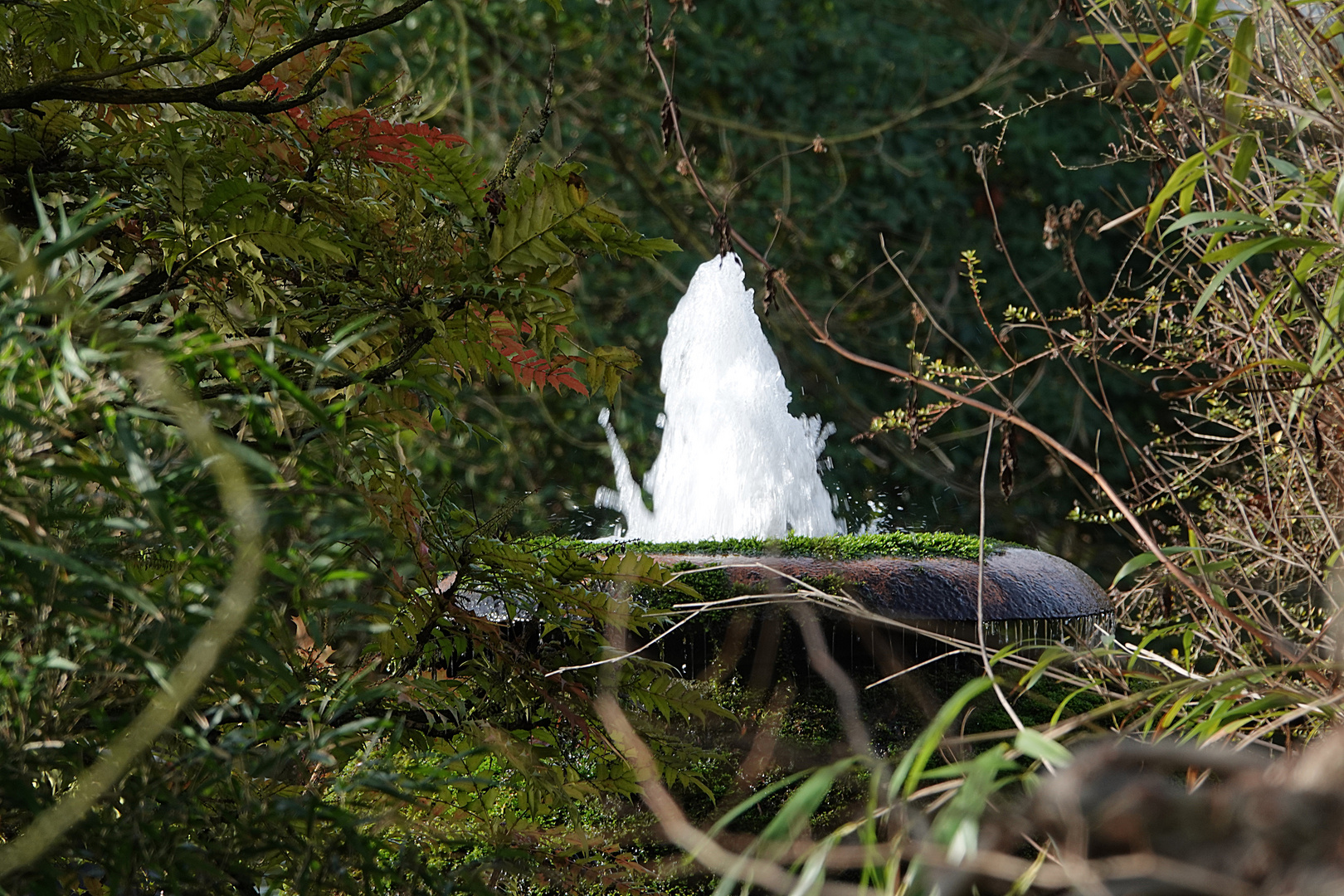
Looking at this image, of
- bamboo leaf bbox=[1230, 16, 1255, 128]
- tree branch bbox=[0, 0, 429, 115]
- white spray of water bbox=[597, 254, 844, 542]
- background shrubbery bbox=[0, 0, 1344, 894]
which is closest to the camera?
background shrubbery bbox=[0, 0, 1344, 894]

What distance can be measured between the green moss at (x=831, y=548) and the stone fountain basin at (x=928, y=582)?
29 mm

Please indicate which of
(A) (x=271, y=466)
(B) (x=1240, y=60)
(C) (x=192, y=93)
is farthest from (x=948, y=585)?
(A) (x=271, y=466)

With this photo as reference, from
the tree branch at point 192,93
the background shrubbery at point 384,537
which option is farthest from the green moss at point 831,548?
the tree branch at point 192,93

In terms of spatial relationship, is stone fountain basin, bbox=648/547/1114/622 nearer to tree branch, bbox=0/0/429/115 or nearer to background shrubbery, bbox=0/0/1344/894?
background shrubbery, bbox=0/0/1344/894

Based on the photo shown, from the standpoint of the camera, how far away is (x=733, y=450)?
366 centimetres

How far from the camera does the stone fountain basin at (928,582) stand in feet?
6.78

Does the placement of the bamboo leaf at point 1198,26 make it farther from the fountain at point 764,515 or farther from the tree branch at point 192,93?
the tree branch at point 192,93

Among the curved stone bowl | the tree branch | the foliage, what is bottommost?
the curved stone bowl

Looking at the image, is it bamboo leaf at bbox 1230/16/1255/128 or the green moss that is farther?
the green moss

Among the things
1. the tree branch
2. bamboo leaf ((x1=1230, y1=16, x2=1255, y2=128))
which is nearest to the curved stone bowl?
bamboo leaf ((x1=1230, y1=16, x2=1255, y2=128))

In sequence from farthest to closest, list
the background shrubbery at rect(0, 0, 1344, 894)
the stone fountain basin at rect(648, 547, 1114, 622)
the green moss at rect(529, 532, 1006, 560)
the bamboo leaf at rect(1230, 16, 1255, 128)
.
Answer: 1. the green moss at rect(529, 532, 1006, 560)
2. the stone fountain basin at rect(648, 547, 1114, 622)
3. the bamboo leaf at rect(1230, 16, 1255, 128)
4. the background shrubbery at rect(0, 0, 1344, 894)

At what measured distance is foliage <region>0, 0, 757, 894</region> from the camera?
69cm

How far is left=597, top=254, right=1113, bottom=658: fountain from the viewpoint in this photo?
211 cm

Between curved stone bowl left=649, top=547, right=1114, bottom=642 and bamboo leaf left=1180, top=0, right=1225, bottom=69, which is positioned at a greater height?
bamboo leaf left=1180, top=0, right=1225, bottom=69
